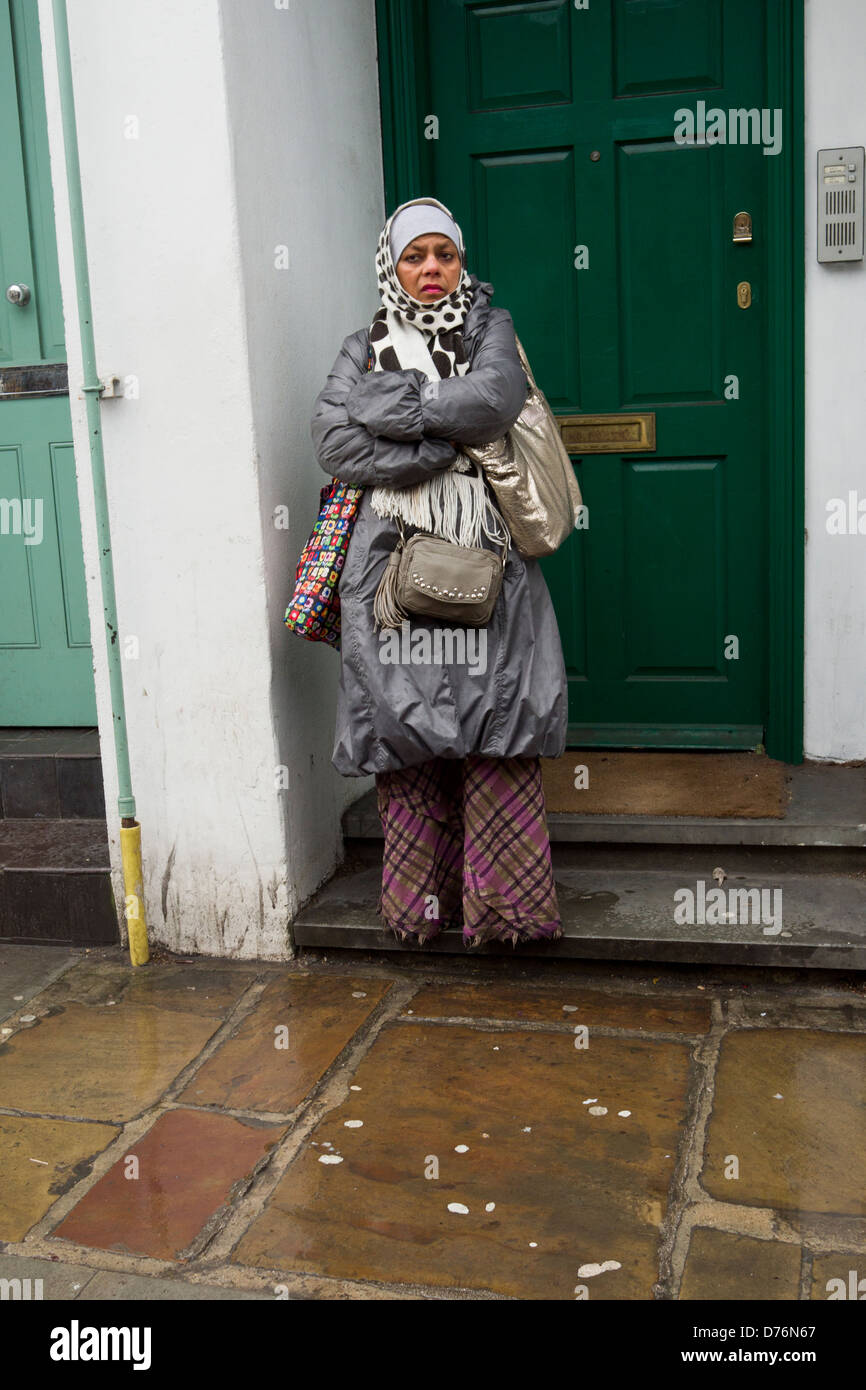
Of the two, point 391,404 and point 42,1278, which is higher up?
point 391,404

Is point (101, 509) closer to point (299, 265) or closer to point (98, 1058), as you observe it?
point (299, 265)

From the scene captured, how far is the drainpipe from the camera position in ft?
11.0

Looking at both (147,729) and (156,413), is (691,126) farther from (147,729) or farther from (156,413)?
(147,729)

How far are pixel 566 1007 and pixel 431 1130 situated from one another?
2.11 feet

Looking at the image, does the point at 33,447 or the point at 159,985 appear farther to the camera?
the point at 33,447

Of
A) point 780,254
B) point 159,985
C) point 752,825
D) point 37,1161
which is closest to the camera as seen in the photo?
point 37,1161

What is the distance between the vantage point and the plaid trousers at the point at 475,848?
332 centimetres

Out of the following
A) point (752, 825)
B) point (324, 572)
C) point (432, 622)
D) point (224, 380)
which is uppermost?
point (224, 380)

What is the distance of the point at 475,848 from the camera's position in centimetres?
334

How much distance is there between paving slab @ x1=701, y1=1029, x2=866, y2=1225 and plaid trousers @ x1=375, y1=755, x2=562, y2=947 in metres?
0.61

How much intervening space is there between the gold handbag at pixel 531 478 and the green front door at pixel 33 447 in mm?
1924

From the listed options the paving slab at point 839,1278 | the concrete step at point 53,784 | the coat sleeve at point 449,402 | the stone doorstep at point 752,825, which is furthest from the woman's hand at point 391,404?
the paving slab at point 839,1278

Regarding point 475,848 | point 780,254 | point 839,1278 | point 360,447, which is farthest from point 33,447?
point 839,1278

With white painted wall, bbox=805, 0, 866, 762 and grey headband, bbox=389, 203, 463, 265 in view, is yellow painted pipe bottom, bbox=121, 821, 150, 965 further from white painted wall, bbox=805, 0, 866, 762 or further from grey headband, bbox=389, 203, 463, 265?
white painted wall, bbox=805, 0, 866, 762
